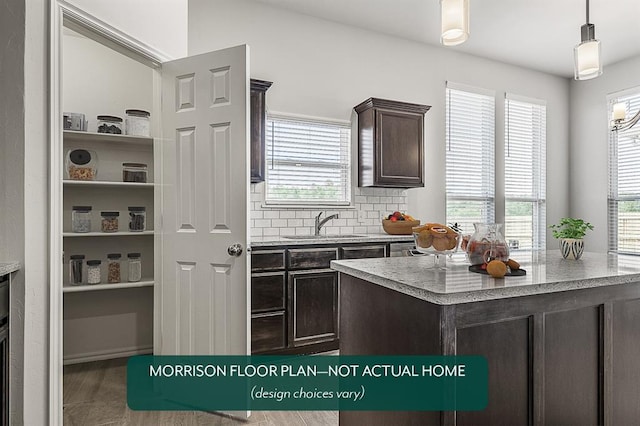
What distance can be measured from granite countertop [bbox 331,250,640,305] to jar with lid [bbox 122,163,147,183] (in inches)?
85.2

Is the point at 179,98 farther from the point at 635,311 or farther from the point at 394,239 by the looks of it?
the point at 635,311

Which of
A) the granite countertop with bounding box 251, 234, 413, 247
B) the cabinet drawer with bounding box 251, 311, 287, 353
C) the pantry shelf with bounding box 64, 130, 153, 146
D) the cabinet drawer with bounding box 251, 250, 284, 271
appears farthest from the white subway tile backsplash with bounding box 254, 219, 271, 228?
the pantry shelf with bounding box 64, 130, 153, 146

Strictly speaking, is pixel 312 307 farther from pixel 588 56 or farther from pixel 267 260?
pixel 588 56

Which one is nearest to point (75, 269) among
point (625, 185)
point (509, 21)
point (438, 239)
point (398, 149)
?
point (438, 239)

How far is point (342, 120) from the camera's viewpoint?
13.3 feet

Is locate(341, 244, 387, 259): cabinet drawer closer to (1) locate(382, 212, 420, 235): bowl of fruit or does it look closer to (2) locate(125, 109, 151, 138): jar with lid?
(1) locate(382, 212, 420, 235): bowl of fruit

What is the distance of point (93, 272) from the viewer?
3012mm

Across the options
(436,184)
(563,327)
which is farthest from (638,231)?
(563,327)

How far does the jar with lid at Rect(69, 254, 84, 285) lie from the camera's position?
299 cm

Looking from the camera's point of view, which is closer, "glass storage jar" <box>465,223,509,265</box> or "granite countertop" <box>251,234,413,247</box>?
"glass storage jar" <box>465,223,509,265</box>

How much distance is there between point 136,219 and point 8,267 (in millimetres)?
1696

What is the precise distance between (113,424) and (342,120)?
10.7ft

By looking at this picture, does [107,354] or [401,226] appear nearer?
[107,354]

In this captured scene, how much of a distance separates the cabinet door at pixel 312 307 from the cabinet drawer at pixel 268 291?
0.27ft
